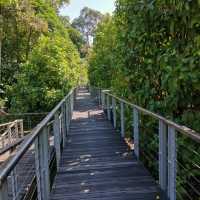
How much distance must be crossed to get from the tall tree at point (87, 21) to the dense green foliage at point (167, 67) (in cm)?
7903

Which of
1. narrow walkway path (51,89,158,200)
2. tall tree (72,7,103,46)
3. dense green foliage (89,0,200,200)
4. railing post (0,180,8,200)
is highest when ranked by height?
tall tree (72,7,103,46)

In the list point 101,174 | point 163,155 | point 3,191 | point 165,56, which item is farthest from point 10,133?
point 3,191

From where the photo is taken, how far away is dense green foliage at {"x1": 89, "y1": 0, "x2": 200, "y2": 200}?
3.82 metres

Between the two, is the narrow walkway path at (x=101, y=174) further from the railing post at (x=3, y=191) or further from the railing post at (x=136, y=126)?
the railing post at (x=3, y=191)

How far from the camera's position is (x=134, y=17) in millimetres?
5812

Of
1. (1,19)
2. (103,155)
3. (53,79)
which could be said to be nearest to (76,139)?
(103,155)

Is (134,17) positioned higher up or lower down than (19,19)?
lower down

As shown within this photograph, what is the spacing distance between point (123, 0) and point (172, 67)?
380cm

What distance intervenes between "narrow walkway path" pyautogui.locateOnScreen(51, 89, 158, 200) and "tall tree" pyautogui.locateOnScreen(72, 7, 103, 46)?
78305 millimetres

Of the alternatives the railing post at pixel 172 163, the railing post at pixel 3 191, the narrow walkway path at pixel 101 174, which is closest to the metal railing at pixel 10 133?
the narrow walkway path at pixel 101 174

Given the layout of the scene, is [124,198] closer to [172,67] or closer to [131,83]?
[172,67]

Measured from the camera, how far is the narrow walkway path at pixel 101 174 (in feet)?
15.3

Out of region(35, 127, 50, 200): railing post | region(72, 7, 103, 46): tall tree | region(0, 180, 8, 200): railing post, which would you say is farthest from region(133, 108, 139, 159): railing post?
region(72, 7, 103, 46): tall tree

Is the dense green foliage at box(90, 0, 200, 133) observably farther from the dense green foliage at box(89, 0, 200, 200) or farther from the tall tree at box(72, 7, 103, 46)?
the tall tree at box(72, 7, 103, 46)
